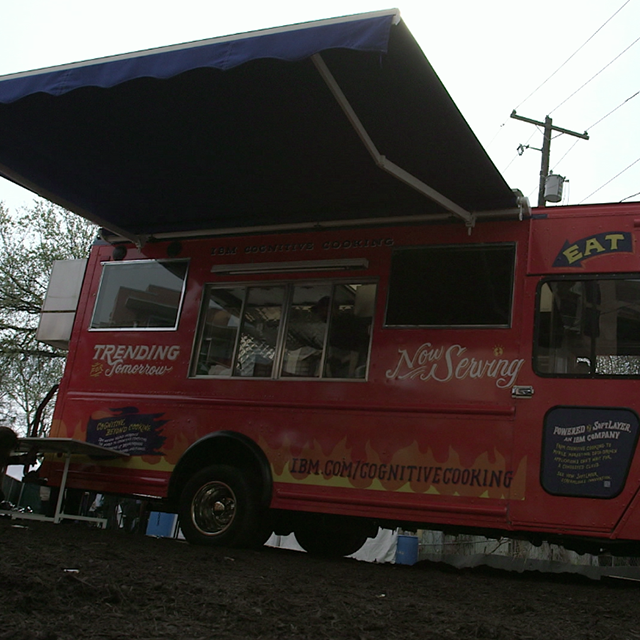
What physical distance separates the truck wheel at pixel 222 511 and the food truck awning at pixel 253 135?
7.99 feet

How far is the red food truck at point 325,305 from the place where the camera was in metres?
5.16

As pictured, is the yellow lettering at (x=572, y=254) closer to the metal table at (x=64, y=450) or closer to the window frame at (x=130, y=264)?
the window frame at (x=130, y=264)

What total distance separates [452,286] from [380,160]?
122cm

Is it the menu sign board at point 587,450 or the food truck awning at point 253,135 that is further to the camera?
the menu sign board at point 587,450

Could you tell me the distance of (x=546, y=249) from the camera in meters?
5.72

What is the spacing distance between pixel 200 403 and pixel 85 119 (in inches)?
104

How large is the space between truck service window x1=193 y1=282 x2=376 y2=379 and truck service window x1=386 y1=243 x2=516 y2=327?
301 millimetres

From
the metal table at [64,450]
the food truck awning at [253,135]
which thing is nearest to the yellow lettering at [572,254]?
the food truck awning at [253,135]

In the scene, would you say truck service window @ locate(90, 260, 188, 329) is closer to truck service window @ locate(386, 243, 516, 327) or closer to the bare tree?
truck service window @ locate(386, 243, 516, 327)

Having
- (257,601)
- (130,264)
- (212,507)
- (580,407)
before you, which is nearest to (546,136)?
(130,264)

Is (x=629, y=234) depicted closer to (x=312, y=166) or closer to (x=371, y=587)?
(x=312, y=166)

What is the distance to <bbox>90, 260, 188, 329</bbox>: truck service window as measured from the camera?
7266 mm

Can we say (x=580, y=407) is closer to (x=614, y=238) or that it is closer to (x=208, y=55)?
(x=614, y=238)

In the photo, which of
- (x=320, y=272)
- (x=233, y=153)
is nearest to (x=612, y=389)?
(x=320, y=272)
